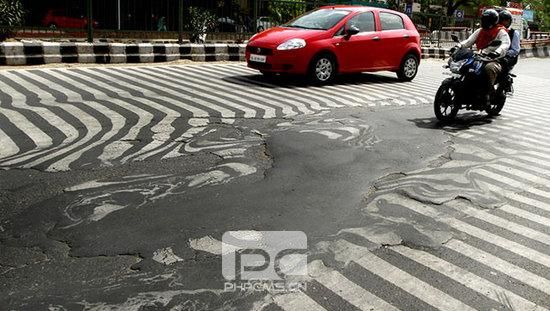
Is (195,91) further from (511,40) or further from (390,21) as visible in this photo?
(390,21)

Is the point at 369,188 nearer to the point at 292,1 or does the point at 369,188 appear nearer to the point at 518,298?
the point at 518,298

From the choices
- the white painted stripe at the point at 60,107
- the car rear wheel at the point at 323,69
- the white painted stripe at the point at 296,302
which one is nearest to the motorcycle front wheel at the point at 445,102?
the car rear wheel at the point at 323,69

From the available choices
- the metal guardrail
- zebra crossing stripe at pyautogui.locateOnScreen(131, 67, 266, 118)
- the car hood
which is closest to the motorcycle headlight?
zebra crossing stripe at pyautogui.locateOnScreen(131, 67, 266, 118)

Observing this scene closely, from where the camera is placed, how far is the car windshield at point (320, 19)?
11812mm

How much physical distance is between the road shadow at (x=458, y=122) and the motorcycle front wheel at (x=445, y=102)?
0.11 m

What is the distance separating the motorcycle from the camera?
8219 millimetres

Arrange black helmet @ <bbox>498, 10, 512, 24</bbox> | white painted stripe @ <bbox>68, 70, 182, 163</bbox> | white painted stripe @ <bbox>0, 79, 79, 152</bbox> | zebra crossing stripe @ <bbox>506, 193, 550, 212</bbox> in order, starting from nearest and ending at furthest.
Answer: zebra crossing stripe @ <bbox>506, 193, 550, 212</bbox> → white painted stripe @ <bbox>68, 70, 182, 163</bbox> → white painted stripe @ <bbox>0, 79, 79, 152</bbox> → black helmet @ <bbox>498, 10, 512, 24</bbox>

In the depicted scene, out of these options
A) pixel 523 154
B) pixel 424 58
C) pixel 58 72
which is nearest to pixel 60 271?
pixel 523 154

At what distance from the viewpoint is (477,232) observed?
4.21m

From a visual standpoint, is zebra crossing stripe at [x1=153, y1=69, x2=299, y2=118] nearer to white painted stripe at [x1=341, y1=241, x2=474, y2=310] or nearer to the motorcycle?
the motorcycle

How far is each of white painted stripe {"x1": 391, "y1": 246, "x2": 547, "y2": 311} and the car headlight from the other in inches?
304

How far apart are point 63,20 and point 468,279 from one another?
16231mm

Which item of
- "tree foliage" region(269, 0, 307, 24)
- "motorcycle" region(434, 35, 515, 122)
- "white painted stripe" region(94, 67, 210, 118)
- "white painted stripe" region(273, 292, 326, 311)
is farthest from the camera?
"tree foliage" region(269, 0, 307, 24)

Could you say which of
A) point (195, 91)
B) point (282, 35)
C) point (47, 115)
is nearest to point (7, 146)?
point (47, 115)
